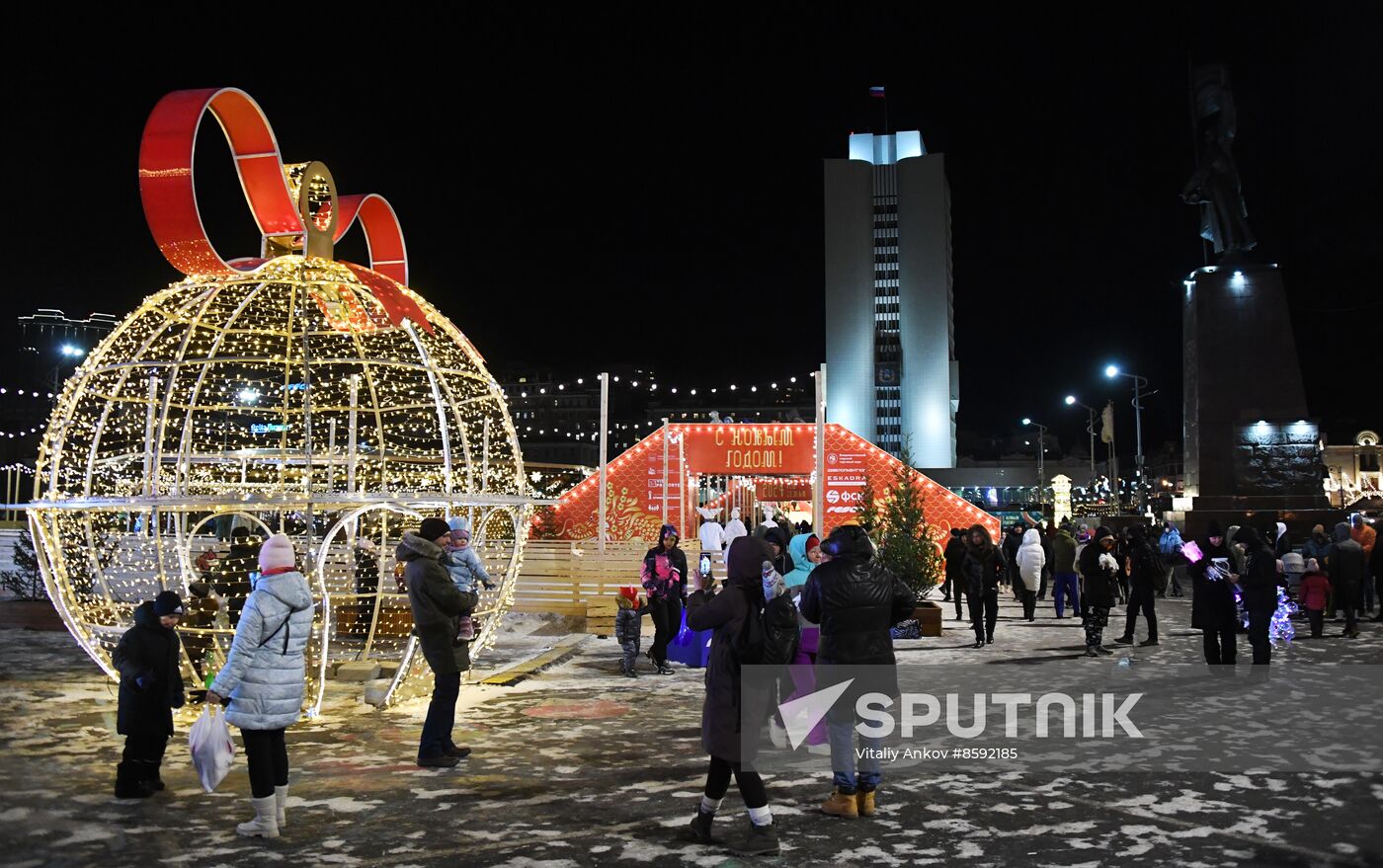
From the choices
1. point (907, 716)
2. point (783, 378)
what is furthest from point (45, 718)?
point (783, 378)

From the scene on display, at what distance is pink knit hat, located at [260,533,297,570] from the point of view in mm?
5293

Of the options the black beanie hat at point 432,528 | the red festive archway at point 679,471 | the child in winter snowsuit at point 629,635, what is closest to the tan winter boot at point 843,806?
the black beanie hat at point 432,528

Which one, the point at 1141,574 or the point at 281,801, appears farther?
the point at 1141,574

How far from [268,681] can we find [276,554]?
0.63m

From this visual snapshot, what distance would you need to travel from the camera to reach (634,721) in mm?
7941

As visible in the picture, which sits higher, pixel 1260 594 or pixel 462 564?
pixel 462 564

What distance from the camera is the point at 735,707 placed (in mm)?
4879

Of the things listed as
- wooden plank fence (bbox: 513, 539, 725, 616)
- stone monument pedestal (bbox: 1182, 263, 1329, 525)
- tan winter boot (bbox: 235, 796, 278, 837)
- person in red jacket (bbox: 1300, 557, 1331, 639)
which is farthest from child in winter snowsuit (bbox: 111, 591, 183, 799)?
stone monument pedestal (bbox: 1182, 263, 1329, 525)

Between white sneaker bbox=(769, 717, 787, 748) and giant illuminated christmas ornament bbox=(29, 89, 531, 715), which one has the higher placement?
giant illuminated christmas ornament bbox=(29, 89, 531, 715)

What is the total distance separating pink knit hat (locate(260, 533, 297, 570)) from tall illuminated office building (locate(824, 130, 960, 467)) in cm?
7863

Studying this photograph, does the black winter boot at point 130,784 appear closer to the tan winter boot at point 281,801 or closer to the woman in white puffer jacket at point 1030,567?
the tan winter boot at point 281,801

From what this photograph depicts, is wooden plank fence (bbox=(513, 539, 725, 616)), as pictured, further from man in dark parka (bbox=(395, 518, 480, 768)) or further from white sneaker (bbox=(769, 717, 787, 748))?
man in dark parka (bbox=(395, 518, 480, 768))

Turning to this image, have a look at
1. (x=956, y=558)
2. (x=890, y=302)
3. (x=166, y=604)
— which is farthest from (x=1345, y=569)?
(x=890, y=302)

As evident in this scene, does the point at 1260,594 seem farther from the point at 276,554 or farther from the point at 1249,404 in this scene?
the point at 1249,404
